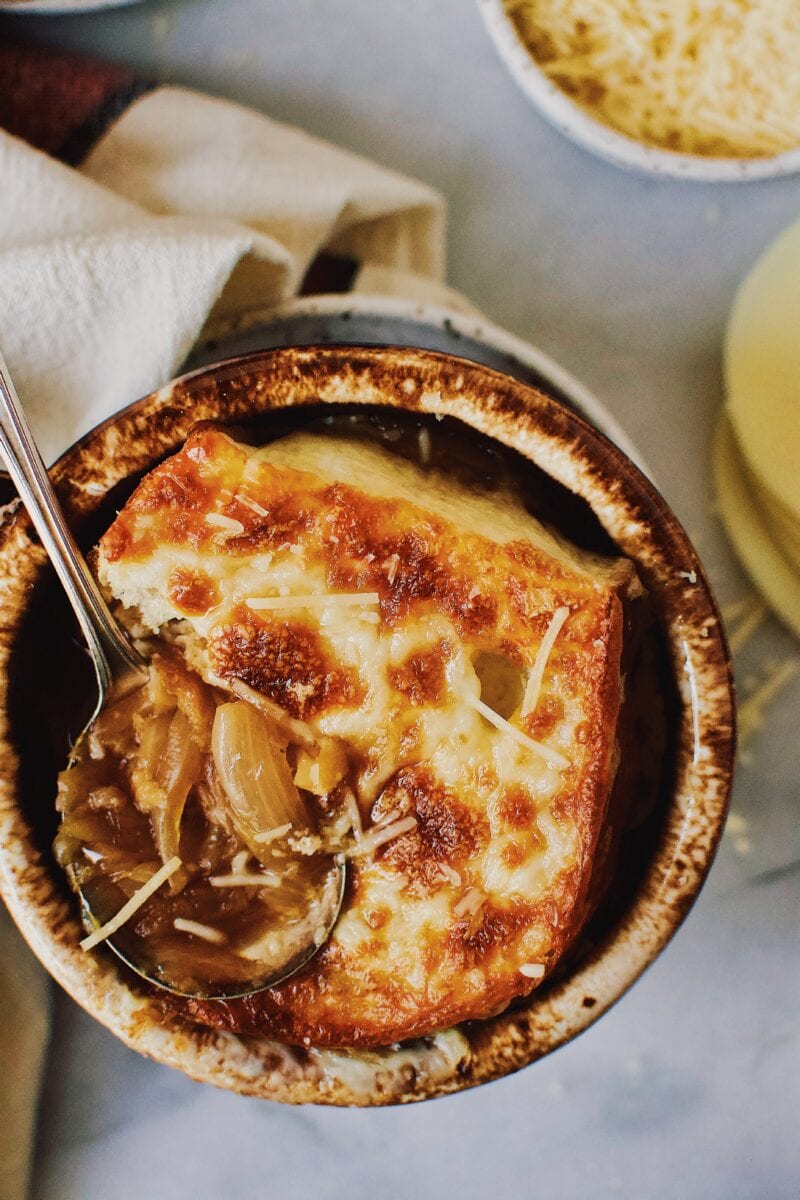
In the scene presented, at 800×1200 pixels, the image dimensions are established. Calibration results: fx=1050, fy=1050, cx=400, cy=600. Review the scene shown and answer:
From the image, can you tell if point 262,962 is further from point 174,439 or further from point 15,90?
point 15,90

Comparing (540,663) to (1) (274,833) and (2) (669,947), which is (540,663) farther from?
(2) (669,947)

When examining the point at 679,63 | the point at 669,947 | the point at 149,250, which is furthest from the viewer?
the point at 669,947

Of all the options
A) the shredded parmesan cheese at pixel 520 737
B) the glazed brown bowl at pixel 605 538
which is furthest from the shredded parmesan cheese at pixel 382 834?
the glazed brown bowl at pixel 605 538

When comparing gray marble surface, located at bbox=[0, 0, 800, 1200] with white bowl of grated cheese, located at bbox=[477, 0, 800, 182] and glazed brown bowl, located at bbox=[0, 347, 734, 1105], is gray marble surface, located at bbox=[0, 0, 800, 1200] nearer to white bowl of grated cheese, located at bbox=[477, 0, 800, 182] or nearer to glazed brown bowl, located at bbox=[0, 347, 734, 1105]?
white bowl of grated cheese, located at bbox=[477, 0, 800, 182]

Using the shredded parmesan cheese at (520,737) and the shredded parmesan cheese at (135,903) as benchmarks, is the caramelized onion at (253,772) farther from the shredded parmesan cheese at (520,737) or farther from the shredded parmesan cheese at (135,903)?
the shredded parmesan cheese at (520,737)

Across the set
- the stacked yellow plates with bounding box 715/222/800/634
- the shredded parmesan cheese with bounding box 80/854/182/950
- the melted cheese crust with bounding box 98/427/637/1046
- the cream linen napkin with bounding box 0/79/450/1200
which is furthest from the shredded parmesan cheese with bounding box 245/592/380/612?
the stacked yellow plates with bounding box 715/222/800/634

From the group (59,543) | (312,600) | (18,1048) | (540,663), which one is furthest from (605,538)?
(18,1048)
